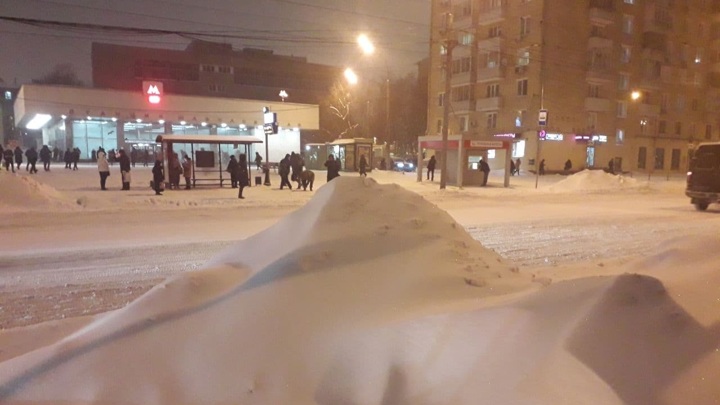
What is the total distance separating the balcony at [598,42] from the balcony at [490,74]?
8.65 metres

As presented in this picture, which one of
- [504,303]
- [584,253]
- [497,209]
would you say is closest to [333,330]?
[504,303]

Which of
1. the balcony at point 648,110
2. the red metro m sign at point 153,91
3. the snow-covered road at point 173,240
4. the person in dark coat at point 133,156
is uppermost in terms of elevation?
the balcony at point 648,110

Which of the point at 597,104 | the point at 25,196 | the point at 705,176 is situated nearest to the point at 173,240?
the point at 25,196

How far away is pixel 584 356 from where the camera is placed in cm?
304

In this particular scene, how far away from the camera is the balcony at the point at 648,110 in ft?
176

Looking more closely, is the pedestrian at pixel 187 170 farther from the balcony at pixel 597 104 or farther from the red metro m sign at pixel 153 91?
the balcony at pixel 597 104

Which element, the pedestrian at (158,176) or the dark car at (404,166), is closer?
the pedestrian at (158,176)

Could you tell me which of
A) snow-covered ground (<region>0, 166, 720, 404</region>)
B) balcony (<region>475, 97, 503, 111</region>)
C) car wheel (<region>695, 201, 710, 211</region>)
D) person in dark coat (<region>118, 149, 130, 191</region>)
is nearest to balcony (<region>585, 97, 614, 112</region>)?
balcony (<region>475, 97, 503, 111</region>)

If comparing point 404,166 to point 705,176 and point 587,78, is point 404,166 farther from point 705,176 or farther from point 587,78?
point 705,176

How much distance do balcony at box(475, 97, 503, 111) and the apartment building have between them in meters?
0.10

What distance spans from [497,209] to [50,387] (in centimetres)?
1519

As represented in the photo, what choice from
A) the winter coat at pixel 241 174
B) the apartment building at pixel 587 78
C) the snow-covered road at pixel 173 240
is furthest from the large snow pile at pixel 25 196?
the apartment building at pixel 587 78

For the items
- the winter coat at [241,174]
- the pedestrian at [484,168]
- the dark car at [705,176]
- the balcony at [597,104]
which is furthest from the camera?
the balcony at [597,104]

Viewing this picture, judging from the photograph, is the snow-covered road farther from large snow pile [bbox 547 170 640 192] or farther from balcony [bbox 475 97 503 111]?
balcony [bbox 475 97 503 111]
